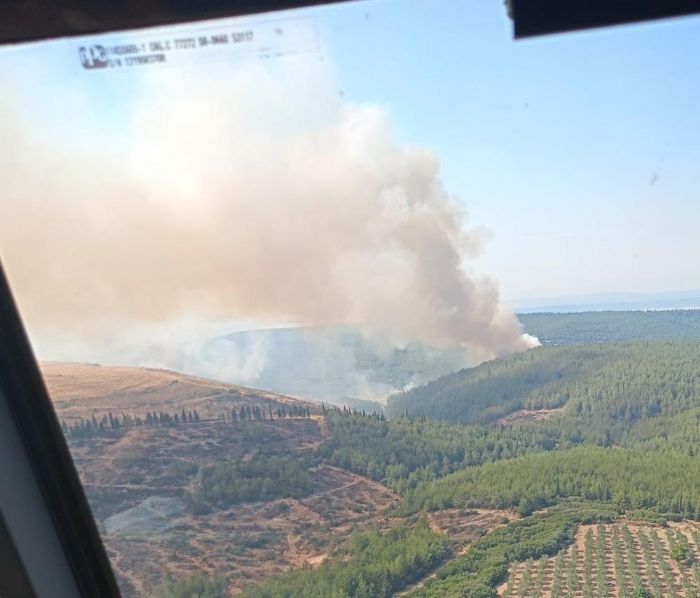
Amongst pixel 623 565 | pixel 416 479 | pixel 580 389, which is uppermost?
pixel 580 389

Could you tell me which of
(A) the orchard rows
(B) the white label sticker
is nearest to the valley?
(A) the orchard rows

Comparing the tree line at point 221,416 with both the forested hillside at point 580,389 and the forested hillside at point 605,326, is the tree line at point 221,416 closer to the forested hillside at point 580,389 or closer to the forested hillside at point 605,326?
the forested hillside at point 580,389

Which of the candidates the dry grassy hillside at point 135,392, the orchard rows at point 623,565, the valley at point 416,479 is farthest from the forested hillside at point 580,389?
the dry grassy hillside at point 135,392

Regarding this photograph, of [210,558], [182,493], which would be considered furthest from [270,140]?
[210,558]

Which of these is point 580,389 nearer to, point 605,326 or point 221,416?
point 605,326

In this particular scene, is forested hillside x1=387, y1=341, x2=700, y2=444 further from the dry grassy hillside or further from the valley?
the dry grassy hillside

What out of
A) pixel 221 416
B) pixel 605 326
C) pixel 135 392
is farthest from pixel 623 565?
pixel 135 392

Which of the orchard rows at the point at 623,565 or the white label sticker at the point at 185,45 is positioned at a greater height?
the white label sticker at the point at 185,45
